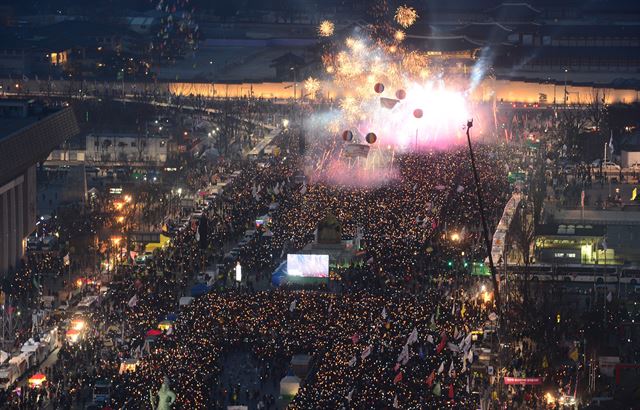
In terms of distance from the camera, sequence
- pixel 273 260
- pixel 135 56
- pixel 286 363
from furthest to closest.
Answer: pixel 135 56
pixel 273 260
pixel 286 363

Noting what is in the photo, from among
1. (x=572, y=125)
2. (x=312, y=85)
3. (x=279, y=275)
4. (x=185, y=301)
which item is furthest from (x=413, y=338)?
(x=312, y=85)

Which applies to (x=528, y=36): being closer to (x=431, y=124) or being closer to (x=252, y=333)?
(x=431, y=124)

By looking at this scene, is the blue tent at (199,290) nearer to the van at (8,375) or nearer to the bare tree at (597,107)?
the van at (8,375)

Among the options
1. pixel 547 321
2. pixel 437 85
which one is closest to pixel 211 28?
pixel 437 85

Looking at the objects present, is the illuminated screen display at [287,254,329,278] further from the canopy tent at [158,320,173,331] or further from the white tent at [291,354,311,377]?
the white tent at [291,354,311,377]

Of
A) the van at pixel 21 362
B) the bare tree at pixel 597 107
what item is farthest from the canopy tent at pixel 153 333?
the bare tree at pixel 597 107

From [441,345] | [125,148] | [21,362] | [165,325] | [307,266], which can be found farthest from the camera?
[125,148]

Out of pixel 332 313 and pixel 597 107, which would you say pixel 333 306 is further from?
pixel 597 107
